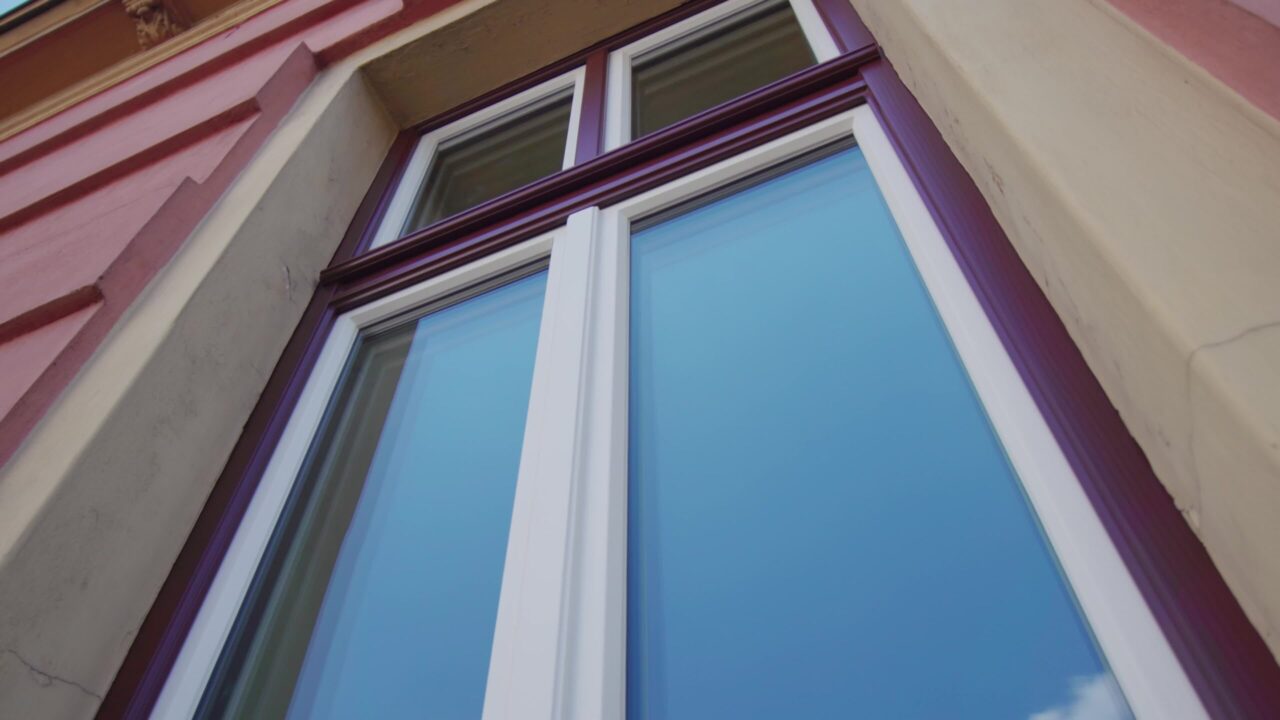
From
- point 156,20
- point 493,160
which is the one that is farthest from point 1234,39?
point 156,20

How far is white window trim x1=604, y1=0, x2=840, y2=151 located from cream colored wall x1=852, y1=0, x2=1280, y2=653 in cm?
104

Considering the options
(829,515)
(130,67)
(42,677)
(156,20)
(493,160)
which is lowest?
(42,677)

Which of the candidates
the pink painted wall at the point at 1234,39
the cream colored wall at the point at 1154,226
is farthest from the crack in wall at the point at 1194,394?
the pink painted wall at the point at 1234,39

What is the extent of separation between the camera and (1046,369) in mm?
1125

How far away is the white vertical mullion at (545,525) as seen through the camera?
1091 millimetres

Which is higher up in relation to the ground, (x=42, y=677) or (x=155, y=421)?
(x=155, y=421)

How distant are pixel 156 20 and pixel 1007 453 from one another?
4632 millimetres

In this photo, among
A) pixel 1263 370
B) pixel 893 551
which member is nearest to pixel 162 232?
pixel 893 551

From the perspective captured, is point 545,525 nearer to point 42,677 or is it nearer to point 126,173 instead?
point 42,677

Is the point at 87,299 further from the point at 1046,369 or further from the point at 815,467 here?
the point at 1046,369

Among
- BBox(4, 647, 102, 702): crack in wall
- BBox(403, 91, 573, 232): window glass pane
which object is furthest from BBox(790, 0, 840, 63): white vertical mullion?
BBox(4, 647, 102, 702): crack in wall

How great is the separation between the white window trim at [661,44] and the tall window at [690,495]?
39 centimetres

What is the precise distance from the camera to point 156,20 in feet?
13.7

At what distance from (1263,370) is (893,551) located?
49 cm
